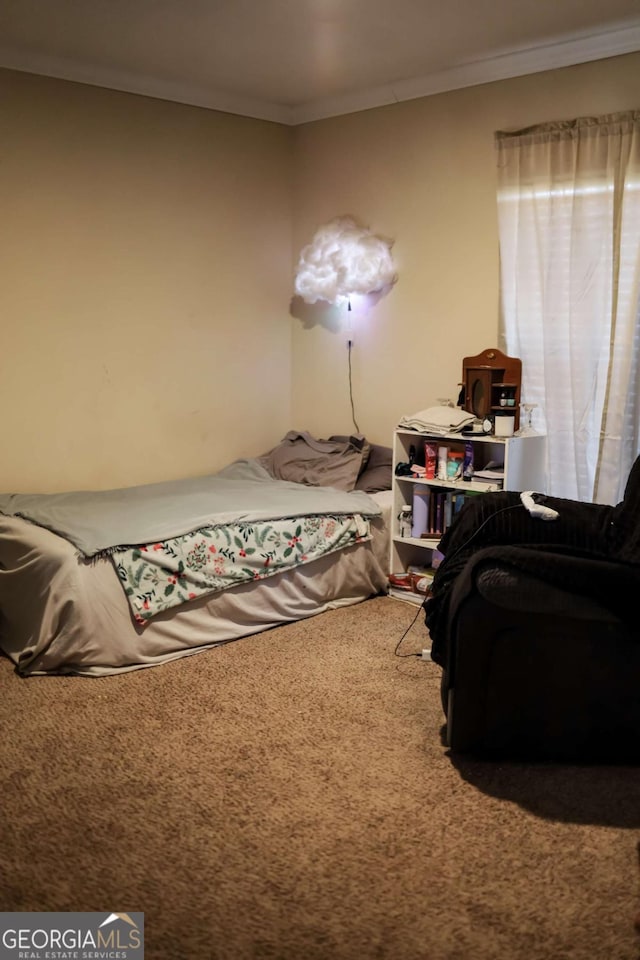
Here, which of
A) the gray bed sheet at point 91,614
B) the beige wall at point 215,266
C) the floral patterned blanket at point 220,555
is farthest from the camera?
the beige wall at point 215,266

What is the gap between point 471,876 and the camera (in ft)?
6.49

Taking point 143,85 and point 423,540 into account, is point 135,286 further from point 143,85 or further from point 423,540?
point 423,540

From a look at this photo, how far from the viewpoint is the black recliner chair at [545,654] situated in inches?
87.6

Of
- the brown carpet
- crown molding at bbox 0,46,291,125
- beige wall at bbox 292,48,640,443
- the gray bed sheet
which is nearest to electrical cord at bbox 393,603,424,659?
the brown carpet

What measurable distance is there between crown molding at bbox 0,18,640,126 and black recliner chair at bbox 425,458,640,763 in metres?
2.08

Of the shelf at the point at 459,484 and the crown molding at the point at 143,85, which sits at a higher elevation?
the crown molding at the point at 143,85

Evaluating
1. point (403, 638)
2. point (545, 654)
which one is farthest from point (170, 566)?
point (545, 654)

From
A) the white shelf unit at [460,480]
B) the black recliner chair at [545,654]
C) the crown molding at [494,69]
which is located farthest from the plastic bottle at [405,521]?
the crown molding at [494,69]

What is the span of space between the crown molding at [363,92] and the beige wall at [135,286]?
0.20 ft

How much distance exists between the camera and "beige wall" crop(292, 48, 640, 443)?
3.73 meters

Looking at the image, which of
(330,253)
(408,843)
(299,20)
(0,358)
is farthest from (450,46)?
(408,843)

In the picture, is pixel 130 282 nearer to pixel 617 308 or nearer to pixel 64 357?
pixel 64 357

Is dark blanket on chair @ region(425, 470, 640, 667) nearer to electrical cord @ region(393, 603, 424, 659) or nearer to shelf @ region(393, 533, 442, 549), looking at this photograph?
electrical cord @ region(393, 603, 424, 659)

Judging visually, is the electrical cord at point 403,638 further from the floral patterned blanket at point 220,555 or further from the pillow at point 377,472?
the pillow at point 377,472
